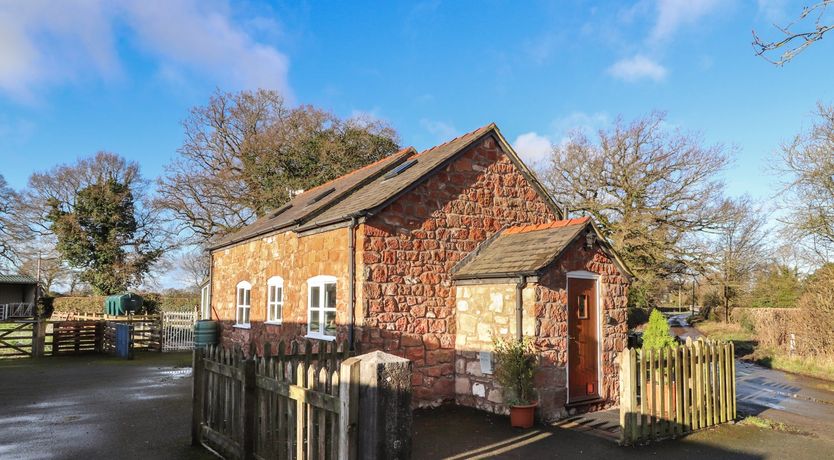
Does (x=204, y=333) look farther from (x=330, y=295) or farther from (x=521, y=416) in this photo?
(x=521, y=416)

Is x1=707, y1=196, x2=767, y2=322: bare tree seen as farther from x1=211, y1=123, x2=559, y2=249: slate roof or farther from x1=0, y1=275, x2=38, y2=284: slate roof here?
x1=0, y1=275, x2=38, y2=284: slate roof

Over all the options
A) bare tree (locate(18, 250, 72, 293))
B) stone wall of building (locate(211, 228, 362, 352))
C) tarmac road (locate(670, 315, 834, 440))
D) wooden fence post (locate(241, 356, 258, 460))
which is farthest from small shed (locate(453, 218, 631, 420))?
bare tree (locate(18, 250, 72, 293))

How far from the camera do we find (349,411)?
4387 mm

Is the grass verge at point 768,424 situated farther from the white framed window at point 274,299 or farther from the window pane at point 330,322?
the white framed window at point 274,299

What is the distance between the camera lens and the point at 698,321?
38.5m

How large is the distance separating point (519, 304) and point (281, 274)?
6743 mm

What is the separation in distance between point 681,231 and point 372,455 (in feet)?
82.4

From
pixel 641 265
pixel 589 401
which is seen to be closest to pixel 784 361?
pixel 641 265

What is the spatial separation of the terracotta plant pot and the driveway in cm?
462

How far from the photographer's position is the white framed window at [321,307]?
10.9m

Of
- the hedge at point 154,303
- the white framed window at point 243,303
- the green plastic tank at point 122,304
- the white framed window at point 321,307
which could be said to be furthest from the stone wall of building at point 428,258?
the hedge at point 154,303

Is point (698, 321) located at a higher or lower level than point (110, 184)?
lower

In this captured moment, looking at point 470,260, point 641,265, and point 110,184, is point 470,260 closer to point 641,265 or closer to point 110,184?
point 641,265

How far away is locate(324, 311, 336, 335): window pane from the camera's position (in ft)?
35.7
